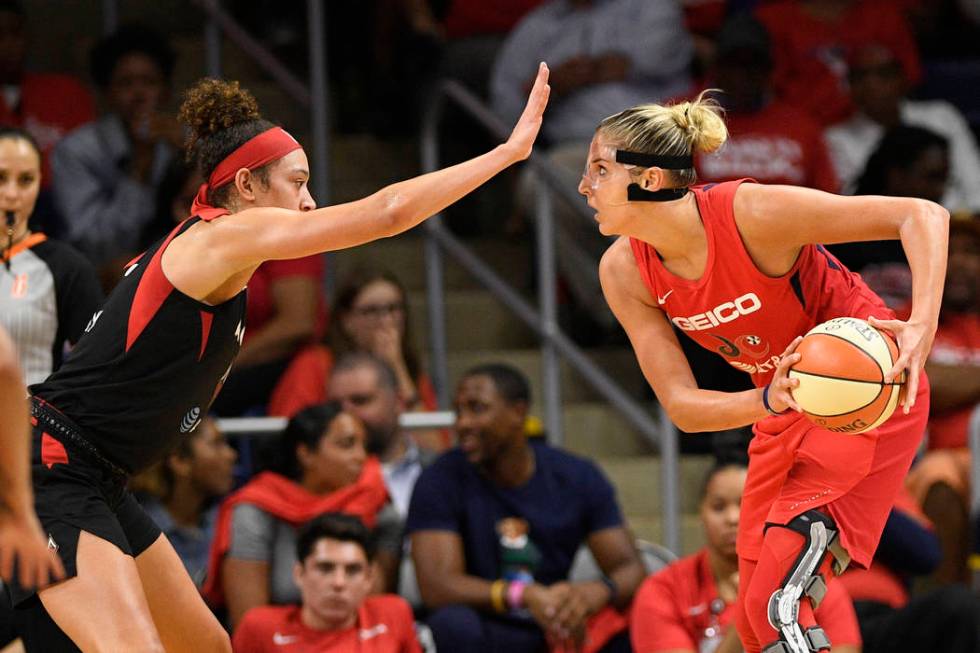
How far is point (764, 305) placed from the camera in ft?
14.9

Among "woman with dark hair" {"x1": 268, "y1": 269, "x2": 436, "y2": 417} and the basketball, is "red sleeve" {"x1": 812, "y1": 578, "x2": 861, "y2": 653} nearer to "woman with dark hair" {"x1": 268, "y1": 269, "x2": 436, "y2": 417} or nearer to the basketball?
the basketball

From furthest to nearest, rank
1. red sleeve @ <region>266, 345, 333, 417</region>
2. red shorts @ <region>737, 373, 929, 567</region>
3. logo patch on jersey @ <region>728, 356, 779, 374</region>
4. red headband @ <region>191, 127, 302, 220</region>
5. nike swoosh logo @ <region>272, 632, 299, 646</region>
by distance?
1. red sleeve @ <region>266, 345, 333, 417</region>
2. nike swoosh logo @ <region>272, 632, 299, 646</region>
3. logo patch on jersey @ <region>728, 356, 779, 374</region>
4. red shorts @ <region>737, 373, 929, 567</region>
5. red headband @ <region>191, 127, 302, 220</region>

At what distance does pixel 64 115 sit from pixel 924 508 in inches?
182

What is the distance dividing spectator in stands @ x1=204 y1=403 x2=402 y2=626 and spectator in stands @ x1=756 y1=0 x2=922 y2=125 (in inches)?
142

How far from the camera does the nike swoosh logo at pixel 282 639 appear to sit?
592 cm

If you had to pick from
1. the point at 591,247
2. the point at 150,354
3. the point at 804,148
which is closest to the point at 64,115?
the point at 591,247

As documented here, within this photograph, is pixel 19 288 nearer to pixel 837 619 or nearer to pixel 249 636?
pixel 249 636

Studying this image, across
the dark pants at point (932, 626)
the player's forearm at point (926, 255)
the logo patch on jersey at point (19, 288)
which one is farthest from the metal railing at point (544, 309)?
the player's forearm at point (926, 255)

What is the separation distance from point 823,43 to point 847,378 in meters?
5.27

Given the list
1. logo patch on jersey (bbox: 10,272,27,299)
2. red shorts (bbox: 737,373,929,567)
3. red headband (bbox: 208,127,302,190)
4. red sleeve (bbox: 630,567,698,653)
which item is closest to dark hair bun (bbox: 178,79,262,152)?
red headband (bbox: 208,127,302,190)

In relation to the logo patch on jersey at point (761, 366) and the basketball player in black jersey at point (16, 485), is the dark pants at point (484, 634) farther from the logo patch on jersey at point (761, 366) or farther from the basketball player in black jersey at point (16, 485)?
the basketball player in black jersey at point (16, 485)

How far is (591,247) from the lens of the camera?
26.8 ft

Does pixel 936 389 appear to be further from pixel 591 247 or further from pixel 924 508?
pixel 591 247

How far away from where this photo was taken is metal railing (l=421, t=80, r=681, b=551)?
7430 mm
